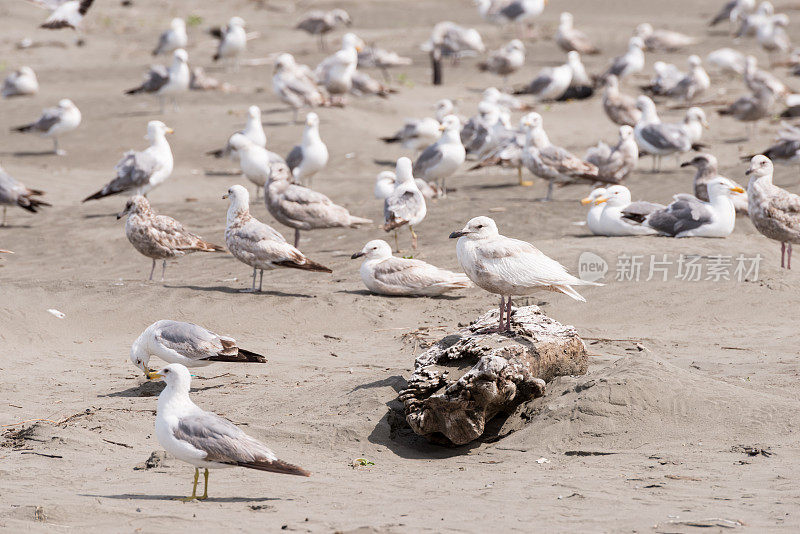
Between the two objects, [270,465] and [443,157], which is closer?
[270,465]

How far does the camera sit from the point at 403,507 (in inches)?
234

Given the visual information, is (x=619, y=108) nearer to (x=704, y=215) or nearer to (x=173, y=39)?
(x=704, y=215)

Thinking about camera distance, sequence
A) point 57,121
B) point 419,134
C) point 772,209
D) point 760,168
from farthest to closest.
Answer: point 57,121
point 419,134
point 760,168
point 772,209

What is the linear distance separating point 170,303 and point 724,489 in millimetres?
6711

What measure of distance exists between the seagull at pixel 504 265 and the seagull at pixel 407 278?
132 inches

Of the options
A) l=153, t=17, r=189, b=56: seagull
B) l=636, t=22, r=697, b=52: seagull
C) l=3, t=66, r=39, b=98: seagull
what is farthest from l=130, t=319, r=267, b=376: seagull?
l=636, t=22, r=697, b=52: seagull

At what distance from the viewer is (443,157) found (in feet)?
55.8

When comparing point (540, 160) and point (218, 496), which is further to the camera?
point (540, 160)

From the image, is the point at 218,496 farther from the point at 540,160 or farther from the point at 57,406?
the point at 540,160

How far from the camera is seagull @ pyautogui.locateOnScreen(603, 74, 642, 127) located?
21984mm

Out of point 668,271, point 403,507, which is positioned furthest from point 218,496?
point 668,271

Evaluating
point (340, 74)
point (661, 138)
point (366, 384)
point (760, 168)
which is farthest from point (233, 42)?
point (366, 384)

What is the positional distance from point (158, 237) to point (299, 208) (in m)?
2.20

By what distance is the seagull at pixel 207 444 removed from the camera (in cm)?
617
